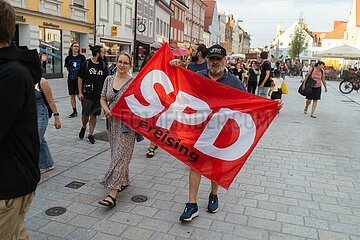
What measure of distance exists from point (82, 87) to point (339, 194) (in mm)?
4925

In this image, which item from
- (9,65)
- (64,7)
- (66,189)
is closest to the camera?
(9,65)

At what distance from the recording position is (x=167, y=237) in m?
3.30

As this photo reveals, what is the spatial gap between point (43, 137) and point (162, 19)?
130 feet

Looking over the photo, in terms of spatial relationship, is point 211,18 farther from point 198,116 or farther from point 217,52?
point 198,116

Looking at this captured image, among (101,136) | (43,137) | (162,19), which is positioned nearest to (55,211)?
(43,137)

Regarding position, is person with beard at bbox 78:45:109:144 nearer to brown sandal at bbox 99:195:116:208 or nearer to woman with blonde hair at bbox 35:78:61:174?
woman with blonde hair at bbox 35:78:61:174

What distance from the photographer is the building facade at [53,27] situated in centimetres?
1672

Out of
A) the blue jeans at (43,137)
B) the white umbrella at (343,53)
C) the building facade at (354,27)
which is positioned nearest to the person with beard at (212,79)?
the blue jeans at (43,137)

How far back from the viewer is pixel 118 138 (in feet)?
13.2

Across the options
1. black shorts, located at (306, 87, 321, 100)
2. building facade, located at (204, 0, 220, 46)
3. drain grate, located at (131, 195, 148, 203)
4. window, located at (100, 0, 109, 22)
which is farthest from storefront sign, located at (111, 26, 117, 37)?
building facade, located at (204, 0, 220, 46)

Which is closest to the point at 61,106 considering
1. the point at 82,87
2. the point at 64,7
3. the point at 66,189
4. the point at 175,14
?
the point at 82,87

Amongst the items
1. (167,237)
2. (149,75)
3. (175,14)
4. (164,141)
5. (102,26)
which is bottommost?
(167,237)

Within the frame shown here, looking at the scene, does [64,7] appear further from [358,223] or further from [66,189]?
[358,223]

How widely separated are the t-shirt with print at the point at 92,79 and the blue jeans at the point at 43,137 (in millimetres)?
1968
